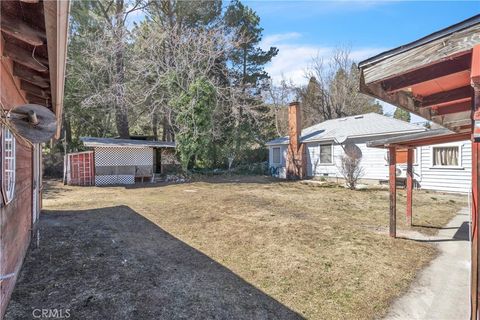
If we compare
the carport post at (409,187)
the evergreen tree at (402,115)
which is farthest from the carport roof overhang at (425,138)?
the evergreen tree at (402,115)

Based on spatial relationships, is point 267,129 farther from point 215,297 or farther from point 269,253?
point 215,297

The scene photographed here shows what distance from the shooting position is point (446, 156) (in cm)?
1165

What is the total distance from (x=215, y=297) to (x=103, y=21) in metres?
20.1

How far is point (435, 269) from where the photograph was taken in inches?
171

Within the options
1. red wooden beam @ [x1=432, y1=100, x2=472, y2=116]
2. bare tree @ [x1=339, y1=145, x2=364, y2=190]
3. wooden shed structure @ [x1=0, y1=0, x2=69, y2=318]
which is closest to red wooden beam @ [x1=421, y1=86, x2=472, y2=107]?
red wooden beam @ [x1=432, y1=100, x2=472, y2=116]

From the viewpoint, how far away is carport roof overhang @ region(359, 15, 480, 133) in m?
1.49

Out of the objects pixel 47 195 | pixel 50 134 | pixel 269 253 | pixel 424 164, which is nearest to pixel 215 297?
pixel 269 253

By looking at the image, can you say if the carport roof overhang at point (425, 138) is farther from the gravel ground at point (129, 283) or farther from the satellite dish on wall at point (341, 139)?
the satellite dish on wall at point (341, 139)

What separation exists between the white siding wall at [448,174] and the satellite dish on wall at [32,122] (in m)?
12.5

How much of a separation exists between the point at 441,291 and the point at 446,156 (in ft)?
32.6

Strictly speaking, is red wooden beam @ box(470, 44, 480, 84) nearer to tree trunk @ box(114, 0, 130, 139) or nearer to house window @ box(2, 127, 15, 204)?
house window @ box(2, 127, 15, 204)

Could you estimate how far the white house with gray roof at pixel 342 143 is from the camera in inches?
552

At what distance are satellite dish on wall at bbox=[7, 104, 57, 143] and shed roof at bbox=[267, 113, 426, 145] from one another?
13.9 metres

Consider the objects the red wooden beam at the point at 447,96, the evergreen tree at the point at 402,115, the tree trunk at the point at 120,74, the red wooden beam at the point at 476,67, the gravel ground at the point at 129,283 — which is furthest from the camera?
the evergreen tree at the point at 402,115
